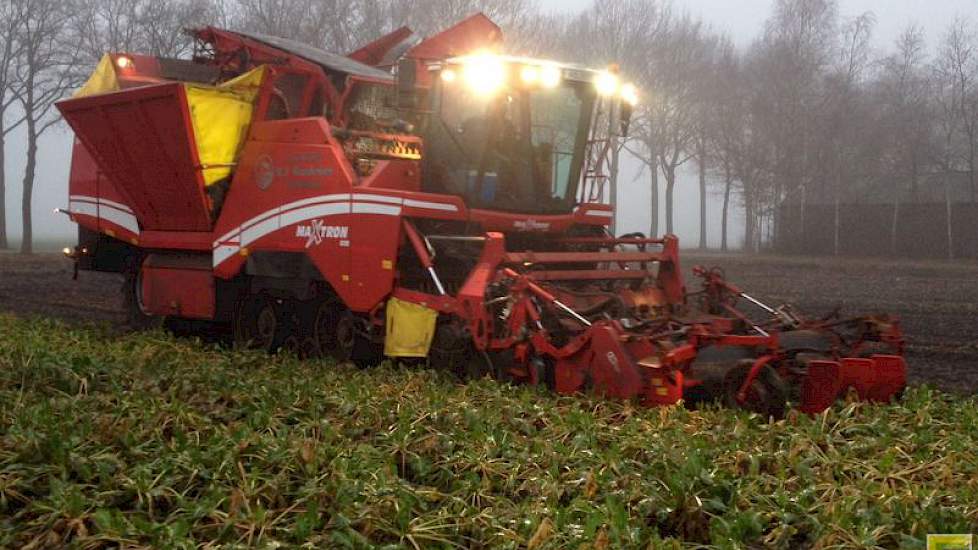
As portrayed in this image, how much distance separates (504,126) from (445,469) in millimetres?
4640

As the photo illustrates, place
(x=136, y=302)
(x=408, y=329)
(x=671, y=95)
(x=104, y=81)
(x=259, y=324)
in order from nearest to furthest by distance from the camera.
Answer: (x=408, y=329) → (x=259, y=324) → (x=104, y=81) → (x=136, y=302) → (x=671, y=95)

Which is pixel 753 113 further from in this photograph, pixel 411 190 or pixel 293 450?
pixel 293 450

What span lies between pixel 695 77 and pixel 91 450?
38443mm

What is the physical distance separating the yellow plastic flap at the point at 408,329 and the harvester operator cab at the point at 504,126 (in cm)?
115

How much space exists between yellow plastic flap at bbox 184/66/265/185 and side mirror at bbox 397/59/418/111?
2.14 m

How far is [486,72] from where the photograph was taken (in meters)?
8.84

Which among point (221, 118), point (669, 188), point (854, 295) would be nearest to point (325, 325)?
point (221, 118)

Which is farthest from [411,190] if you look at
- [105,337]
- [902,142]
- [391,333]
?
[902,142]

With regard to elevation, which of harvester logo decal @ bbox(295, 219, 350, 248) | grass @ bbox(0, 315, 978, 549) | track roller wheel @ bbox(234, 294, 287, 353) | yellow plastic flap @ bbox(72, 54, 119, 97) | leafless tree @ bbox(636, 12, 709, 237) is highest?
leafless tree @ bbox(636, 12, 709, 237)

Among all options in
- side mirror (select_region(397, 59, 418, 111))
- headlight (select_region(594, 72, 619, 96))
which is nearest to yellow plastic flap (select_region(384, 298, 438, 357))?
side mirror (select_region(397, 59, 418, 111))

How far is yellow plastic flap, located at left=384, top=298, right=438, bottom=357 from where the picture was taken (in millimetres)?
8383

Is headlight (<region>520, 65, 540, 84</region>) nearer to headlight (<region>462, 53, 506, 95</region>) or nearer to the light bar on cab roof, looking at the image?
the light bar on cab roof

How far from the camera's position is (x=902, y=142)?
124ft

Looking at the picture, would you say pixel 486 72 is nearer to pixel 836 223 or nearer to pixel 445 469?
pixel 445 469
